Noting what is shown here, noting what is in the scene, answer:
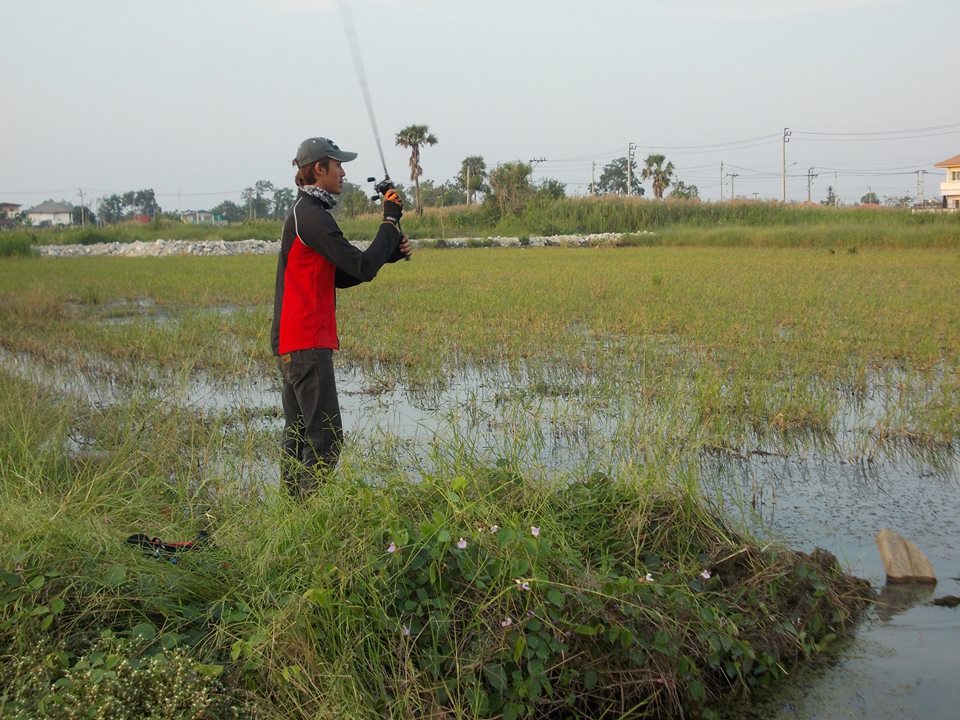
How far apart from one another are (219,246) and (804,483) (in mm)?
24822

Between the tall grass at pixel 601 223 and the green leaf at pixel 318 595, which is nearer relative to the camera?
the green leaf at pixel 318 595

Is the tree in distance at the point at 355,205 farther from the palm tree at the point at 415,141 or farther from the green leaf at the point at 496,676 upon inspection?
the green leaf at the point at 496,676

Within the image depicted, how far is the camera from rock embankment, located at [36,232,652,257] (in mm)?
26594

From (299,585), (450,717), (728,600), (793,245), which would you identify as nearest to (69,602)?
(299,585)

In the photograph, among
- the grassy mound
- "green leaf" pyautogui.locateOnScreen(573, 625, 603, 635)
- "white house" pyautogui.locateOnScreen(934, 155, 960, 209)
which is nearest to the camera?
the grassy mound

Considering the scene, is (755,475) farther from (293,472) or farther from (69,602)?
(69,602)

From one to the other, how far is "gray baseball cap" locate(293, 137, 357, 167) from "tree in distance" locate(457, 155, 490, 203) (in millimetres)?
34581

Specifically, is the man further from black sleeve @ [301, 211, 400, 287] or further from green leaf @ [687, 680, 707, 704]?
green leaf @ [687, 680, 707, 704]

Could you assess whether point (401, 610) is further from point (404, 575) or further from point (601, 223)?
point (601, 223)

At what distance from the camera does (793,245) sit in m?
24.6

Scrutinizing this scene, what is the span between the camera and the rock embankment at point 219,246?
87.2 feet

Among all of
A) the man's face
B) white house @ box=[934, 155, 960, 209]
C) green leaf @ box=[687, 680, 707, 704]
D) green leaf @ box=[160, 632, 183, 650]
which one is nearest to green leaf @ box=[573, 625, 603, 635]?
green leaf @ box=[687, 680, 707, 704]

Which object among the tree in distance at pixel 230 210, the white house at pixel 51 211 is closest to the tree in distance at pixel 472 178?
the tree in distance at pixel 230 210

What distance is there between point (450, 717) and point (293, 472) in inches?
52.2
